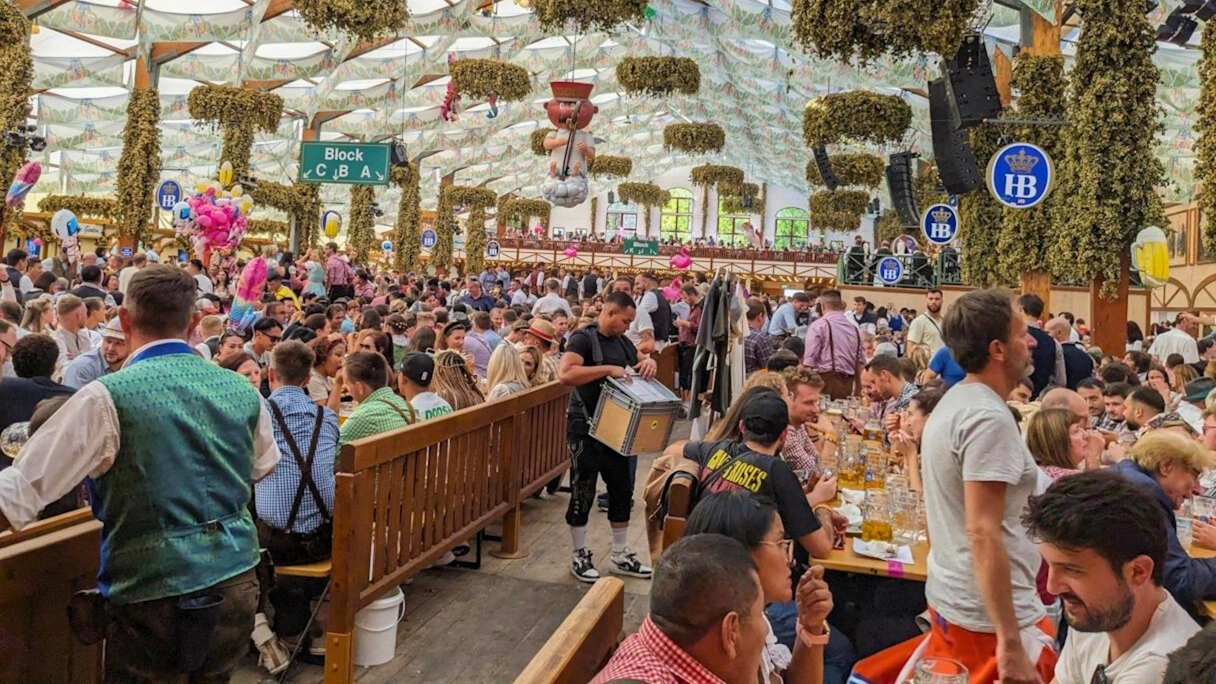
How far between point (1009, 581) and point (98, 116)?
25.4 meters

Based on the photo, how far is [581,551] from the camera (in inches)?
183

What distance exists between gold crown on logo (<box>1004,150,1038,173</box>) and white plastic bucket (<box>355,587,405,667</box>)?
719 cm

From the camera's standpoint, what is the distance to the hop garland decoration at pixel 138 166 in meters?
14.3

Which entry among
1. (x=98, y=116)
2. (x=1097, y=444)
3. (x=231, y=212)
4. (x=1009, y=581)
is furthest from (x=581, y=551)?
(x=98, y=116)

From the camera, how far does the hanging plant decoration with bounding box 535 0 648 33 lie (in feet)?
28.7

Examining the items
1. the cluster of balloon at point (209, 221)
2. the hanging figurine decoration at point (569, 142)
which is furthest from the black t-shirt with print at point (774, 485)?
the cluster of balloon at point (209, 221)

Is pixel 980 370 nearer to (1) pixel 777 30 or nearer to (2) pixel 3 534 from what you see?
(2) pixel 3 534

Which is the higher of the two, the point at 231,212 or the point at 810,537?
the point at 231,212

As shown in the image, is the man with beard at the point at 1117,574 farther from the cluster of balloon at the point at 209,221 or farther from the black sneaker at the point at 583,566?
the cluster of balloon at the point at 209,221

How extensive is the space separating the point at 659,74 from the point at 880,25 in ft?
21.8

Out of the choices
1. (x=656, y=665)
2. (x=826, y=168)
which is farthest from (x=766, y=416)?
(x=826, y=168)

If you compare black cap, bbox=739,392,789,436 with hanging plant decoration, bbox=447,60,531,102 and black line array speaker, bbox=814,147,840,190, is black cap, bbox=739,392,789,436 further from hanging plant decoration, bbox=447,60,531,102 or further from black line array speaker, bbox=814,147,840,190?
black line array speaker, bbox=814,147,840,190

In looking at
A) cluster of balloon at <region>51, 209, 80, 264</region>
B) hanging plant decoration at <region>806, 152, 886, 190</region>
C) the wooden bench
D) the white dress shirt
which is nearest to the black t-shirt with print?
the wooden bench

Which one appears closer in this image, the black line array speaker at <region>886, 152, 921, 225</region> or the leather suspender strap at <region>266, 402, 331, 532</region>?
the leather suspender strap at <region>266, 402, 331, 532</region>
